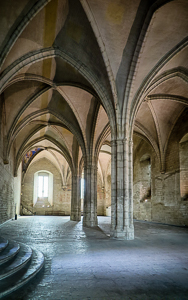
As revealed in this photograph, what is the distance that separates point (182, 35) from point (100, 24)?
3.20 metres

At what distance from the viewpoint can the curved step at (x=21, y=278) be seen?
397cm

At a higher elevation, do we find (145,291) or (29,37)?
(29,37)

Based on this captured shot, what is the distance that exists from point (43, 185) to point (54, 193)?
1940mm

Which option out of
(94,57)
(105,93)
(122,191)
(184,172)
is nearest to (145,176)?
(184,172)

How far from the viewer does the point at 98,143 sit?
53.6 ft

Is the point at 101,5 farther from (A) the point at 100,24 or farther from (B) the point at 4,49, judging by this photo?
(B) the point at 4,49

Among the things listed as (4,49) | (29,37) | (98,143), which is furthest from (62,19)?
(98,143)

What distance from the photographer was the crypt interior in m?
8.91

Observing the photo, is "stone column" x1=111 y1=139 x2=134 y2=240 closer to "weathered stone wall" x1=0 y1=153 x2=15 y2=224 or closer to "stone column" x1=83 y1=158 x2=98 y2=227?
"stone column" x1=83 y1=158 x2=98 y2=227

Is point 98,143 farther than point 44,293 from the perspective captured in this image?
Yes

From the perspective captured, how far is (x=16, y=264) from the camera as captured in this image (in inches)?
201

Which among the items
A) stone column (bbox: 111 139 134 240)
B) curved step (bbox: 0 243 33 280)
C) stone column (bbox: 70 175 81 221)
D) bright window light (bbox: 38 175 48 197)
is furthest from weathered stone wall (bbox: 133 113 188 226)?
bright window light (bbox: 38 175 48 197)

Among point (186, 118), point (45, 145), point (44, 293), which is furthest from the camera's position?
point (45, 145)

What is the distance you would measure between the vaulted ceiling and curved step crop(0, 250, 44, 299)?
268 inches
